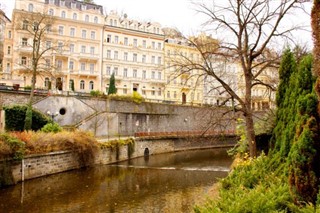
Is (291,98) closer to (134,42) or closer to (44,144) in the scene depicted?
(44,144)

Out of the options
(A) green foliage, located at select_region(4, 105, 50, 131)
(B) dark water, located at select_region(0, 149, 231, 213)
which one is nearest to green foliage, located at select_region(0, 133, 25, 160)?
(B) dark water, located at select_region(0, 149, 231, 213)

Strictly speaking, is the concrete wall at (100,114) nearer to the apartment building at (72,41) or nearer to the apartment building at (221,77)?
the apartment building at (221,77)

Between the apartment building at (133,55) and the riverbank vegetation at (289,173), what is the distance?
135ft

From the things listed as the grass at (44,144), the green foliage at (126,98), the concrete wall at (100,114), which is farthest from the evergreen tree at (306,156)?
the green foliage at (126,98)

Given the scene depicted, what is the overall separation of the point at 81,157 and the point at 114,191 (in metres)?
7.65

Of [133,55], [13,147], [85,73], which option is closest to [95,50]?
[85,73]

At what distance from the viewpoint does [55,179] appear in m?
17.4

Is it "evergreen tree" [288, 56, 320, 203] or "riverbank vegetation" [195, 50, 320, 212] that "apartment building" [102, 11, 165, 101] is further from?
"evergreen tree" [288, 56, 320, 203]

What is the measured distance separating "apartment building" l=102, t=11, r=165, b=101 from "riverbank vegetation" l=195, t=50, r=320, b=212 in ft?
135

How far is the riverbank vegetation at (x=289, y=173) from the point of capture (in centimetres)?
540

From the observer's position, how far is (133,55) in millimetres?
51438

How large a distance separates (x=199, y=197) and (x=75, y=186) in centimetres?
632

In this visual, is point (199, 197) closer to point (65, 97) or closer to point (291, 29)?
point (291, 29)

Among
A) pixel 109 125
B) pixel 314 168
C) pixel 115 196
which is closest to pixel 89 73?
pixel 109 125
